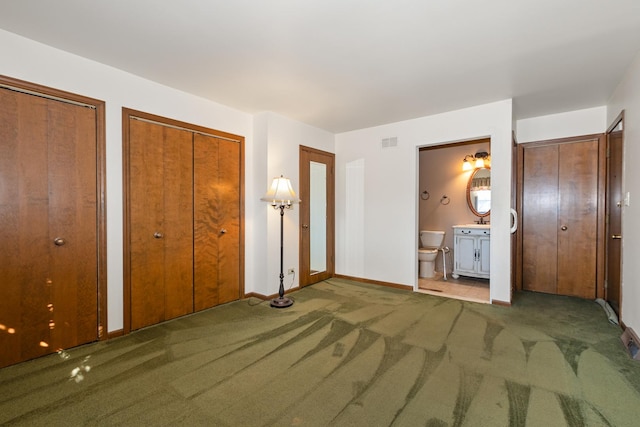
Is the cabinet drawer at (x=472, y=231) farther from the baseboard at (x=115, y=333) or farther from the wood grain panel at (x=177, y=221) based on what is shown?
the baseboard at (x=115, y=333)

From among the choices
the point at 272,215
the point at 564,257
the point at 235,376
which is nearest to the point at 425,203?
the point at 564,257

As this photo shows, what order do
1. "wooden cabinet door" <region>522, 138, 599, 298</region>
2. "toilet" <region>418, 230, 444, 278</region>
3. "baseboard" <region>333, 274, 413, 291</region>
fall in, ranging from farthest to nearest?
"toilet" <region>418, 230, 444, 278</region> → "baseboard" <region>333, 274, 413, 291</region> → "wooden cabinet door" <region>522, 138, 599, 298</region>

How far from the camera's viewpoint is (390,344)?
2.67m

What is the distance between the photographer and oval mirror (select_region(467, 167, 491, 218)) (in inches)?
209

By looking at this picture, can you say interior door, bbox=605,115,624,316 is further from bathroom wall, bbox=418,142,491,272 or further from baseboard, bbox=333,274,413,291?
baseboard, bbox=333,274,413,291

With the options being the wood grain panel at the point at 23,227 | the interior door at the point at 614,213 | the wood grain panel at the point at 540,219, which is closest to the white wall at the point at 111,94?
the wood grain panel at the point at 23,227

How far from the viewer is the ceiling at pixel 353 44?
6.55 ft

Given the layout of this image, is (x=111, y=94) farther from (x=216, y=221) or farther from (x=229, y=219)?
(x=229, y=219)

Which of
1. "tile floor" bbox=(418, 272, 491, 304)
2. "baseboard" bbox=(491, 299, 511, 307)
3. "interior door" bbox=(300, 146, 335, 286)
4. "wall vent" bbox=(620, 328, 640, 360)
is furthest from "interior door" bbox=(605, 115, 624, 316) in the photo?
A: "interior door" bbox=(300, 146, 335, 286)

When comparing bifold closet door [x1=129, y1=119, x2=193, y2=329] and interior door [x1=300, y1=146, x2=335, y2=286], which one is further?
interior door [x1=300, y1=146, x2=335, y2=286]

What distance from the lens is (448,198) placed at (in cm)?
572

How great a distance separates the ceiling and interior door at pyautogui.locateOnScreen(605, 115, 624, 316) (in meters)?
0.56

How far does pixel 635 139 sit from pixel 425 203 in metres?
3.41

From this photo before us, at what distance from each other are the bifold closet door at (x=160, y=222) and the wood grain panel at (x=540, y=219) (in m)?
4.69
